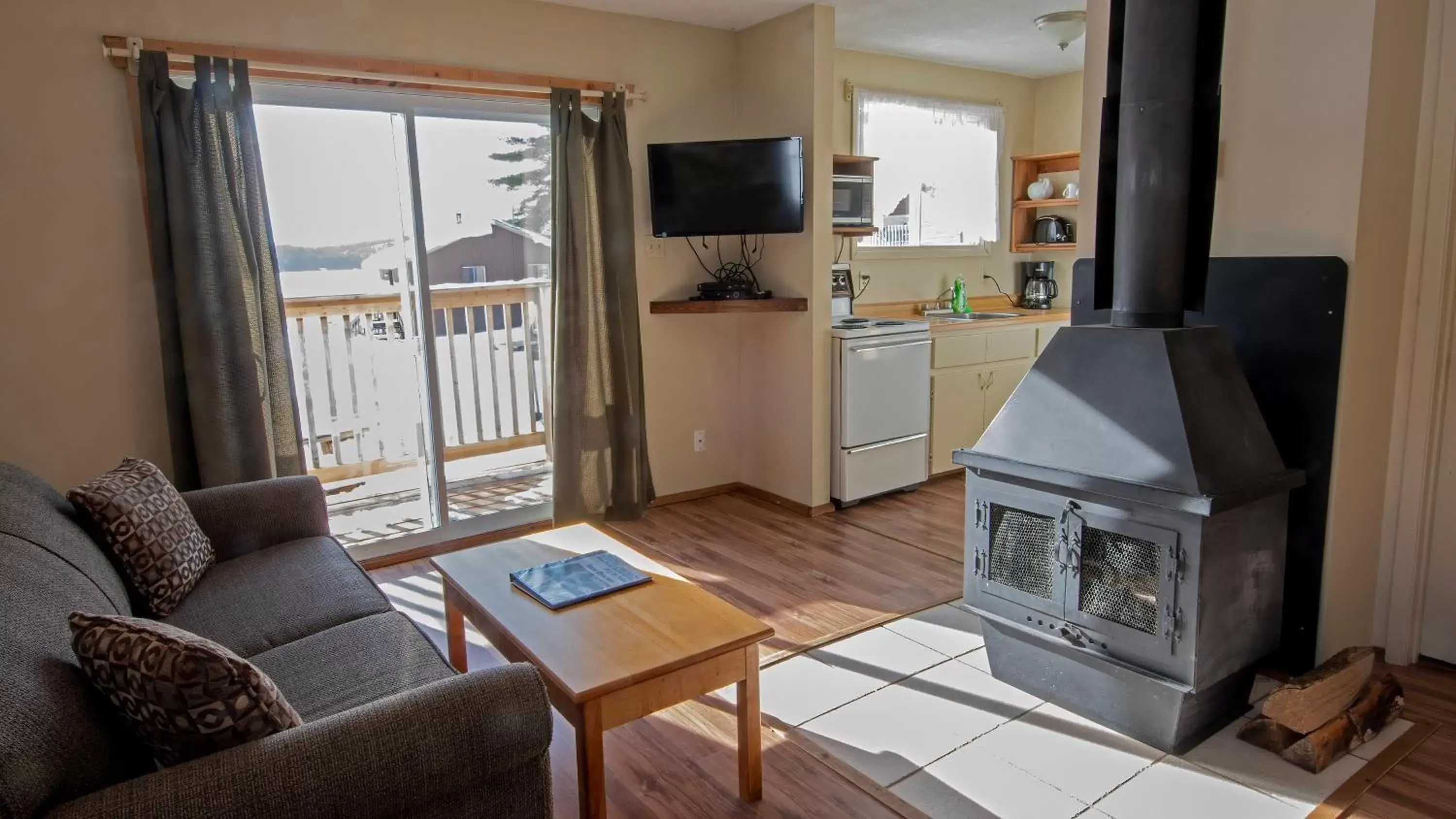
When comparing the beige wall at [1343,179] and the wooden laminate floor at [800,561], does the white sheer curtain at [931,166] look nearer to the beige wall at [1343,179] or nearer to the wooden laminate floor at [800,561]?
the wooden laminate floor at [800,561]

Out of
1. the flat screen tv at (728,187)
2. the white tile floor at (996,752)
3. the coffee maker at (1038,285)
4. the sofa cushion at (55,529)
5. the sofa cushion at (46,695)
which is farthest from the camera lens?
the coffee maker at (1038,285)

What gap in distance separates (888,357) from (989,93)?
220 centimetres

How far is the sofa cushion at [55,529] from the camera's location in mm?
1871

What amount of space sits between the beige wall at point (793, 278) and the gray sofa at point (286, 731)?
246 cm

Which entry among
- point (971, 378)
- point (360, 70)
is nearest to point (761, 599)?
point (971, 378)

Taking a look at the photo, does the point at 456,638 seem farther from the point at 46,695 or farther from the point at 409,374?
the point at 409,374

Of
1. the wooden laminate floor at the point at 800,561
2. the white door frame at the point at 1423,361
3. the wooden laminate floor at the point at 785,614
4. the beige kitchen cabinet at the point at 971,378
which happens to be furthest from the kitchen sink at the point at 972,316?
the white door frame at the point at 1423,361

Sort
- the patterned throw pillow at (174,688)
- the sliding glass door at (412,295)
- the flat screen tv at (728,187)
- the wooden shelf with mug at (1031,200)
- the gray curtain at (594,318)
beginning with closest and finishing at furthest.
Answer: the patterned throw pillow at (174,688), the sliding glass door at (412,295), the gray curtain at (594,318), the flat screen tv at (728,187), the wooden shelf with mug at (1031,200)

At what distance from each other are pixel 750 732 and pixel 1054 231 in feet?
14.3

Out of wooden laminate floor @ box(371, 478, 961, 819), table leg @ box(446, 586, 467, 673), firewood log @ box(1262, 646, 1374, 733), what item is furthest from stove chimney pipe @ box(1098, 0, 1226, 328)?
table leg @ box(446, 586, 467, 673)

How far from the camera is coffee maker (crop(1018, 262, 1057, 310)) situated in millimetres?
5570

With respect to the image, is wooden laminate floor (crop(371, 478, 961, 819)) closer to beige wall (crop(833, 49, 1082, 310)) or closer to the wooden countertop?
the wooden countertop

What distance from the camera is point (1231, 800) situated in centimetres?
201

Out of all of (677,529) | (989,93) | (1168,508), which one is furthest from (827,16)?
(1168,508)
